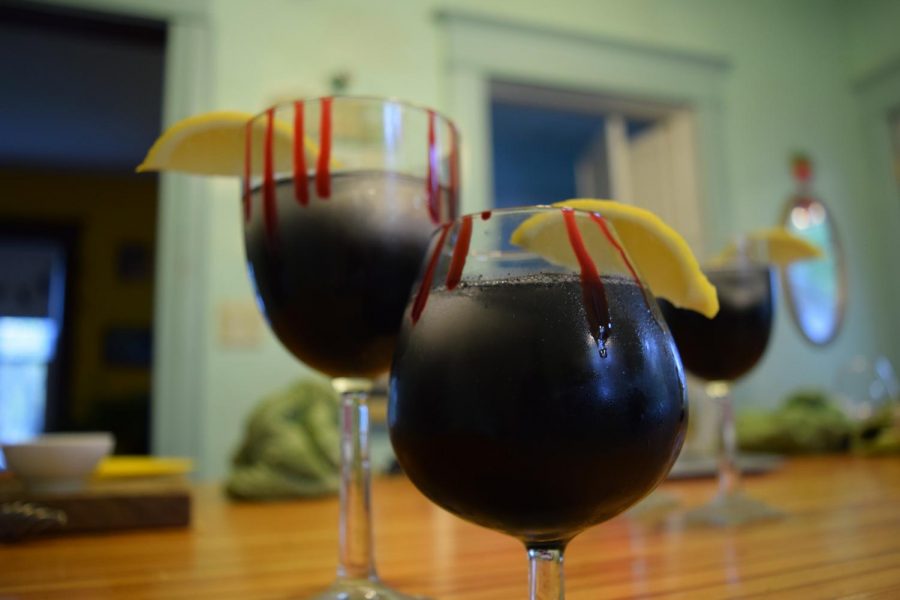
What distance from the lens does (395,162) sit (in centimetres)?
49

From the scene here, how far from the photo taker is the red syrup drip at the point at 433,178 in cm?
50

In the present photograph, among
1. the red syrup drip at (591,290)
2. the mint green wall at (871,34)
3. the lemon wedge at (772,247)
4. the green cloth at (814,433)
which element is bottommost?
the green cloth at (814,433)

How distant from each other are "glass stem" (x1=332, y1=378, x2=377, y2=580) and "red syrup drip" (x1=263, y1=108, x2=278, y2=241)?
0.11m

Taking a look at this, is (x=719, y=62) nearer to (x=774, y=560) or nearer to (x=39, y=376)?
(x=774, y=560)

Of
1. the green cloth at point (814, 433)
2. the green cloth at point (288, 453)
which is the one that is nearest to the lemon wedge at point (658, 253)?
the green cloth at point (288, 453)

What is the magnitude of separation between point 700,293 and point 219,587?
0.35 meters

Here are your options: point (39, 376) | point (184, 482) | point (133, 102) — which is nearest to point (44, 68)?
point (133, 102)

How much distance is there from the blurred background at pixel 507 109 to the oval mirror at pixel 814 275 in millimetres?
22

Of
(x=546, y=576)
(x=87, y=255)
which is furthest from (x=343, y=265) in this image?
(x=87, y=255)

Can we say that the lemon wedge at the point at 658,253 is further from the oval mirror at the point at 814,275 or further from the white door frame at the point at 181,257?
the oval mirror at the point at 814,275

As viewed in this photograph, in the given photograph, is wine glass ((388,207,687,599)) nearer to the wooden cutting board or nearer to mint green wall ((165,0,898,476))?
the wooden cutting board

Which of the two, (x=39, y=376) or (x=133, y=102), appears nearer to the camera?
(x=133, y=102)

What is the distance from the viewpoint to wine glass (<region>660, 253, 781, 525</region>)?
0.68m

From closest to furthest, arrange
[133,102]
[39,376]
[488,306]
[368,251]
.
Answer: [488,306]
[368,251]
[133,102]
[39,376]
